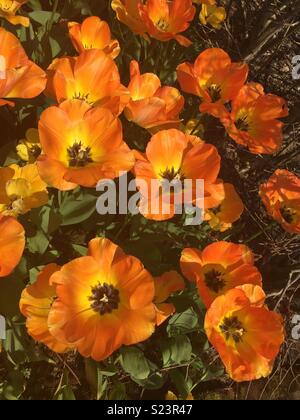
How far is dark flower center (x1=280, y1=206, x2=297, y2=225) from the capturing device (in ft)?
5.30

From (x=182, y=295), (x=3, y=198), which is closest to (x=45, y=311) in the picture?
(x=3, y=198)

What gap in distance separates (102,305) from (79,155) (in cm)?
40

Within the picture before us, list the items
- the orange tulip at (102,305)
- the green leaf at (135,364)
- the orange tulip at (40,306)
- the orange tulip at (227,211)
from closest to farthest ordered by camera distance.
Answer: the orange tulip at (102,305) → the orange tulip at (40,306) → the green leaf at (135,364) → the orange tulip at (227,211)

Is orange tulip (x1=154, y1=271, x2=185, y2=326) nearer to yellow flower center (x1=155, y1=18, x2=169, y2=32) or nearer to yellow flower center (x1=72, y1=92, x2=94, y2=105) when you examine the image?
yellow flower center (x1=72, y1=92, x2=94, y2=105)

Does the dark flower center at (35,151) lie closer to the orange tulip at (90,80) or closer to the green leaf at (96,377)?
the orange tulip at (90,80)

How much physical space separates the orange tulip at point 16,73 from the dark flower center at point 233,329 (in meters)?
0.77

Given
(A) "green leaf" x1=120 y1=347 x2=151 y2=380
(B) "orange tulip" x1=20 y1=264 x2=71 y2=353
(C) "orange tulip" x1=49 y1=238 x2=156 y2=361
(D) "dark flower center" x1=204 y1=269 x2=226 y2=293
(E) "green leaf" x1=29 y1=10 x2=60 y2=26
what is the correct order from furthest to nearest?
1. (E) "green leaf" x1=29 y1=10 x2=60 y2=26
2. (A) "green leaf" x1=120 y1=347 x2=151 y2=380
3. (D) "dark flower center" x1=204 y1=269 x2=226 y2=293
4. (B) "orange tulip" x1=20 y1=264 x2=71 y2=353
5. (C) "orange tulip" x1=49 y1=238 x2=156 y2=361

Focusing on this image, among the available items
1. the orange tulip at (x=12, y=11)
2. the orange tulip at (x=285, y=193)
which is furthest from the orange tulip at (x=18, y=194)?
the orange tulip at (x=285, y=193)

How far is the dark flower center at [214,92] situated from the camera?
156 centimetres

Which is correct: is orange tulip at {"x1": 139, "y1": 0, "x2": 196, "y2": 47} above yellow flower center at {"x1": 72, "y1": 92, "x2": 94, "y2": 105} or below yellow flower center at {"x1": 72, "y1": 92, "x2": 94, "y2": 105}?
above

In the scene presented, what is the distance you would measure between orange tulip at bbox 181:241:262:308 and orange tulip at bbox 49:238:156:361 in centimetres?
17

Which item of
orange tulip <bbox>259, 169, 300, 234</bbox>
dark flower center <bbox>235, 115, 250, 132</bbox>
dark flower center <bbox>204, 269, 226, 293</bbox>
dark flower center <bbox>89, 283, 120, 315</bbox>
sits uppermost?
dark flower center <bbox>235, 115, 250, 132</bbox>

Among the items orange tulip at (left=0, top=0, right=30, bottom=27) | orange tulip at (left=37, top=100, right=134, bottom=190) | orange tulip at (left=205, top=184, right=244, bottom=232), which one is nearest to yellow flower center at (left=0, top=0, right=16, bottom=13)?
orange tulip at (left=0, top=0, right=30, bottom=27)
